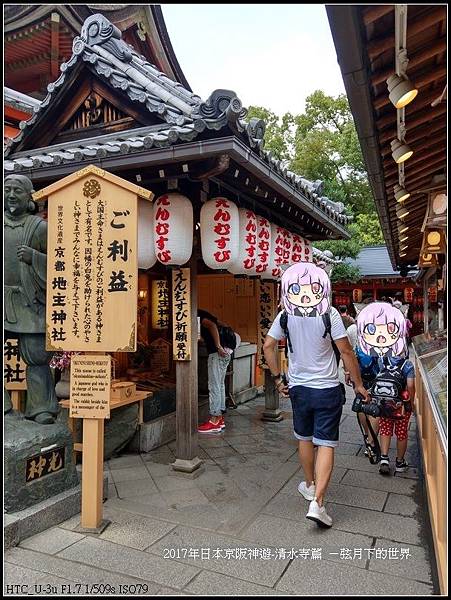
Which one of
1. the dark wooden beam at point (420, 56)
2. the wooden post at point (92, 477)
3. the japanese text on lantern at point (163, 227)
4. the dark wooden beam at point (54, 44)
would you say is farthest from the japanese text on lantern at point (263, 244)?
the dark wooden beam at point (54, 44)

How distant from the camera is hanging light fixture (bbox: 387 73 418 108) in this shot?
331 cm

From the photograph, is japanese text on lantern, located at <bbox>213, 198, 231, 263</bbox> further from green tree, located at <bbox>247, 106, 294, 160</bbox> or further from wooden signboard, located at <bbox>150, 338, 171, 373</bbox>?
green tree, located at <bbox>247, 106, 294, 160</bbox>

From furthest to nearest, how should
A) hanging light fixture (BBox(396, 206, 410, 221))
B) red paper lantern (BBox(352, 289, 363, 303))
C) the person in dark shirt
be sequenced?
1. red paper lantern (BBox(352, 289, 363, 303))
2. the person in dark shirt
3. hanging light fixture (BBox(396, 206, 410, 221))

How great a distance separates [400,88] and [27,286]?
3.80 m

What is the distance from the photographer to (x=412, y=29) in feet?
9.95

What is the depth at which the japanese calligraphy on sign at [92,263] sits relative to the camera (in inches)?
162

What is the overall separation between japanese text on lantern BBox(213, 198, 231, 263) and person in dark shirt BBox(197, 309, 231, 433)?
2.24 meters

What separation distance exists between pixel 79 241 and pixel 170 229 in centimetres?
124

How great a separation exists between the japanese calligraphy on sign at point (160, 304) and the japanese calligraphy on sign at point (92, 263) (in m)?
5.94

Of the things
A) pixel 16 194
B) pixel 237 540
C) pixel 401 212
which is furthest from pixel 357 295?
pixel 16 194

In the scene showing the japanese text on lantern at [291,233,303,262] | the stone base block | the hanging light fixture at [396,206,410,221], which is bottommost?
the stone base block

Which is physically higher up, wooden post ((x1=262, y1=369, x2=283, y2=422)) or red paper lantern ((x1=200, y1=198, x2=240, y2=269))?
red paper lantern ((x1=200, y1=198, x2=240, y2=269))

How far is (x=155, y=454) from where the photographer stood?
635cm

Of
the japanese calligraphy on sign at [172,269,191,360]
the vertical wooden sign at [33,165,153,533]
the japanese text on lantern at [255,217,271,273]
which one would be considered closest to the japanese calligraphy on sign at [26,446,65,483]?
the vertical wooden sign at [33,165,153,533]
